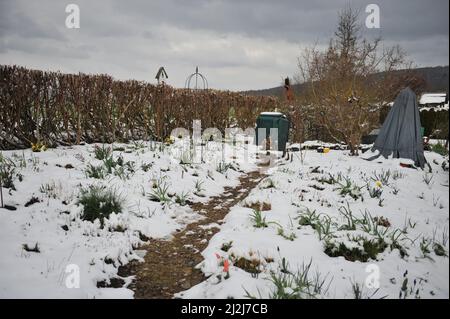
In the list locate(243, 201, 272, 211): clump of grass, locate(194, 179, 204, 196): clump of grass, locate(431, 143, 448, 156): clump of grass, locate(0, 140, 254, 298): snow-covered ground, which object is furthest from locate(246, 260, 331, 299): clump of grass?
locate(431, 143, 448, 156): clump of grass

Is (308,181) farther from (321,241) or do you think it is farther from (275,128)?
(275,128)

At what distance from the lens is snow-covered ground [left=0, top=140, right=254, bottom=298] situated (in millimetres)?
2889

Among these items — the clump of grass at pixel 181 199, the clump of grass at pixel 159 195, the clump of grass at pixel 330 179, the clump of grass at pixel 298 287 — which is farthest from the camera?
the clump of grass at pixel 330 179

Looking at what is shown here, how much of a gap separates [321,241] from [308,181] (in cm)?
246

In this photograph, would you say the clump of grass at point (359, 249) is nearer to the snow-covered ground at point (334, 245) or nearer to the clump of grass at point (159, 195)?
the snow-covered ground at point (334, 245)

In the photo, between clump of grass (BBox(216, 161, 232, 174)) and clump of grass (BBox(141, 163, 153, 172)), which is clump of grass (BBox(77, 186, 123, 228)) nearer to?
clump of grass (BBox(141, 163, 153, 172))

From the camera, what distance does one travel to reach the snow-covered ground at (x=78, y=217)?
2.89 m

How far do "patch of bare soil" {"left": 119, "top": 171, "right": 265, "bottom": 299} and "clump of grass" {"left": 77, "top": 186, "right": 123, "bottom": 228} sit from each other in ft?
2.32

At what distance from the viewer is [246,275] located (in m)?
3.05

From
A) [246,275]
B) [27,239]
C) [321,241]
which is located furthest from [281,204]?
[27,239]

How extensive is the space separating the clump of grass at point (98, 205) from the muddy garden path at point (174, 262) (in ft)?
2.29

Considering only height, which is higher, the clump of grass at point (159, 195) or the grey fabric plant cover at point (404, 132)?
the grey fabric plant cover at point (404, 132)

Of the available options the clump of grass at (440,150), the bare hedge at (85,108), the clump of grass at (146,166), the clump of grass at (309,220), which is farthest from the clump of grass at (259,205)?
the clump of grass at (440,150)

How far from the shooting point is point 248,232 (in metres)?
3.97
